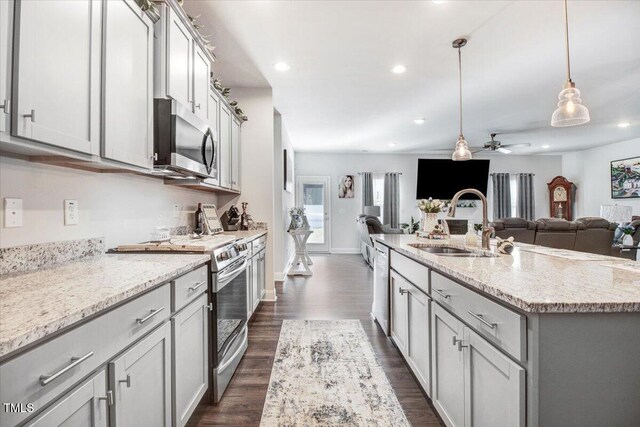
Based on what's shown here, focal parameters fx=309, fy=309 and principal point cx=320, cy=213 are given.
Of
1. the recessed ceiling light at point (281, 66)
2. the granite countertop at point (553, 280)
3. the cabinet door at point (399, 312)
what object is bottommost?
the cabinet door at point (399, 312)

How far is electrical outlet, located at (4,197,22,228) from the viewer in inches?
49.1

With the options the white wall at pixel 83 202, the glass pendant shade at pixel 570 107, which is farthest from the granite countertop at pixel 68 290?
the glass pendant shade at pixel 570 107

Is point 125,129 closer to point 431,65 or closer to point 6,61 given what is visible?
point 6,61

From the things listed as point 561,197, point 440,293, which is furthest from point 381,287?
point 561,197

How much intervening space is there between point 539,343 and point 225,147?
3101mm

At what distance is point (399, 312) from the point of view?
7.80 feet

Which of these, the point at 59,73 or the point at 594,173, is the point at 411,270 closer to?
the point at 59,73

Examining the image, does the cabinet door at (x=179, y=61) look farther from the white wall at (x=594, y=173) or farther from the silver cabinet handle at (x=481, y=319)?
the white wall at (x=594, y=173)

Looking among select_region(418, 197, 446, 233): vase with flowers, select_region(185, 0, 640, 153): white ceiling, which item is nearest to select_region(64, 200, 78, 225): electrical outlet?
select_region(185, 0, 640, 153): white ceiling

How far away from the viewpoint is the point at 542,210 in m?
8.63

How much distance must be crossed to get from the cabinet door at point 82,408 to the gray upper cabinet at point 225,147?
2380 mm

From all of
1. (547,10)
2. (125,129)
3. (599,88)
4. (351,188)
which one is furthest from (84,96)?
(351,188)

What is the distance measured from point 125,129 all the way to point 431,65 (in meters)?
3.11

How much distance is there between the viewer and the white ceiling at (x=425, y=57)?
8.05 ft
